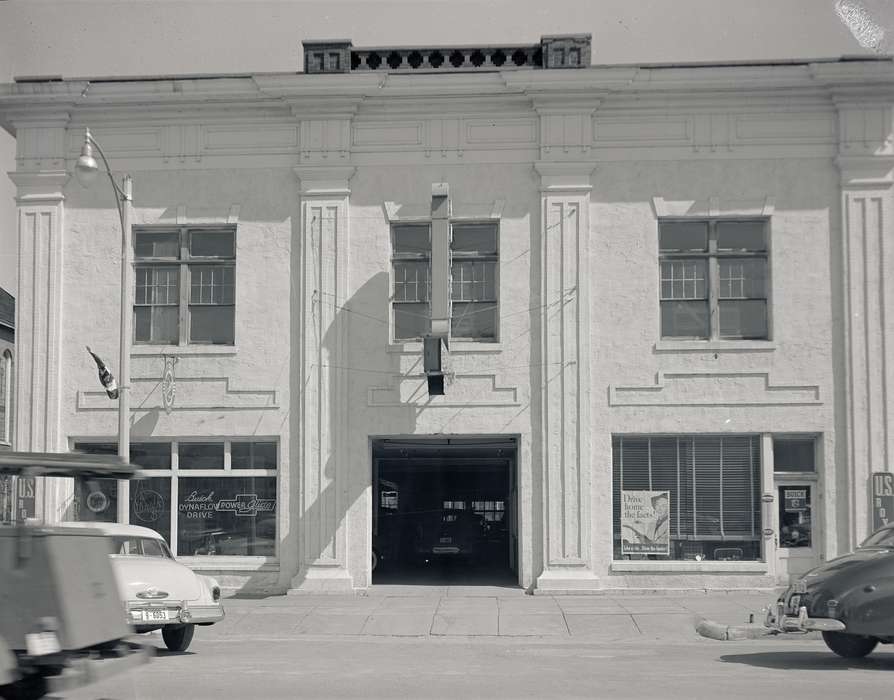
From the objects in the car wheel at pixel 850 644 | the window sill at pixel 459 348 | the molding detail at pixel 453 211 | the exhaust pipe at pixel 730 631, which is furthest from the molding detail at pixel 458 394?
the car wheel at pixel 850 644

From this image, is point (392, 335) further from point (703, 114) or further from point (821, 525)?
point (821, 525)

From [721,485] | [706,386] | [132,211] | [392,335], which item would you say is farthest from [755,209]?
[132,211]

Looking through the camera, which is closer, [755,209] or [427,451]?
[755,209]

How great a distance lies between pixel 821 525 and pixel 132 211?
543 inches

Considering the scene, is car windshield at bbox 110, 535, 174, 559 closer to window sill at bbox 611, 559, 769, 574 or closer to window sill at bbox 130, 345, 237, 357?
window sill at bbox 130, 345, 237, 357

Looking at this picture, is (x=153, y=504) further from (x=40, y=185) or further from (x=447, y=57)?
(x=447, y=57)

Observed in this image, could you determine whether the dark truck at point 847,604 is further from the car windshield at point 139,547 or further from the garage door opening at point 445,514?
the garage door opening at point 445,514

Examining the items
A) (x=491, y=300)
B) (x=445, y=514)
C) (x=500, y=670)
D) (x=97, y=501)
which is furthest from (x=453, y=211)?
(x=500, y=670)

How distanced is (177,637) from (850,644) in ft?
26.0

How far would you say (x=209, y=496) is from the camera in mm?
21000

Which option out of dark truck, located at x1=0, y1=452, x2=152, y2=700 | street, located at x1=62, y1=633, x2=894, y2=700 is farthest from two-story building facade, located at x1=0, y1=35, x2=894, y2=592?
dark truck, located at x1=0, y1=452, x2=152, y2=700

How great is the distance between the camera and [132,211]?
70.1 ft

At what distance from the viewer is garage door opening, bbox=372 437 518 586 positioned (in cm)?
2305

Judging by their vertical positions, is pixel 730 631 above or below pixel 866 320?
below
